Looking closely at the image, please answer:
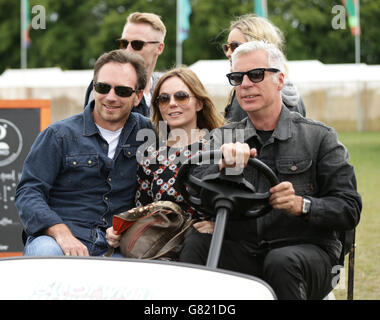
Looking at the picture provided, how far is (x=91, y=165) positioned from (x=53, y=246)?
0.46 m

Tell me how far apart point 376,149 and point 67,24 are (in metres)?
18.7

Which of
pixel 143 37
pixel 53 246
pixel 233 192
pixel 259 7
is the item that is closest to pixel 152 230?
pixel 53 246

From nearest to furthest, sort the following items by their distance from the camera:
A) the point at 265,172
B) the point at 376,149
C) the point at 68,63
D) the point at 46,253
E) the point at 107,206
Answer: the point at 265,172 → the point at 46,253 → the point at 107,206 → the point at 376,149 → the point at 68,63

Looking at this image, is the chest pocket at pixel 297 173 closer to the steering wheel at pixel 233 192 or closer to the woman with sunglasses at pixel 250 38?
the steering wheel at pixel 233 192

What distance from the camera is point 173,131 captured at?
2992mm

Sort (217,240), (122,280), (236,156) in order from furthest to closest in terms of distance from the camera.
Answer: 1. (236,156)
2. (217,240)
3. (122,280)

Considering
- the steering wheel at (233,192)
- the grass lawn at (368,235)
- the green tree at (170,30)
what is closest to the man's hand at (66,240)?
the steering wheel at (233,192)

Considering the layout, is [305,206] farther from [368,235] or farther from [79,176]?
[368,235]

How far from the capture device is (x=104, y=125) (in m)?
2.98

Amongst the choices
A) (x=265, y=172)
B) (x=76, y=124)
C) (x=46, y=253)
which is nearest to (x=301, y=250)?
(x=265, y=172)

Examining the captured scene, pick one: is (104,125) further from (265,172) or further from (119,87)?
(265,172)

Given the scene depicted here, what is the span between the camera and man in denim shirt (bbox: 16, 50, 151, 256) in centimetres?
278

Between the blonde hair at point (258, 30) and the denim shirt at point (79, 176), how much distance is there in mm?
1176

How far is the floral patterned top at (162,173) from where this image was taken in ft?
9.15
